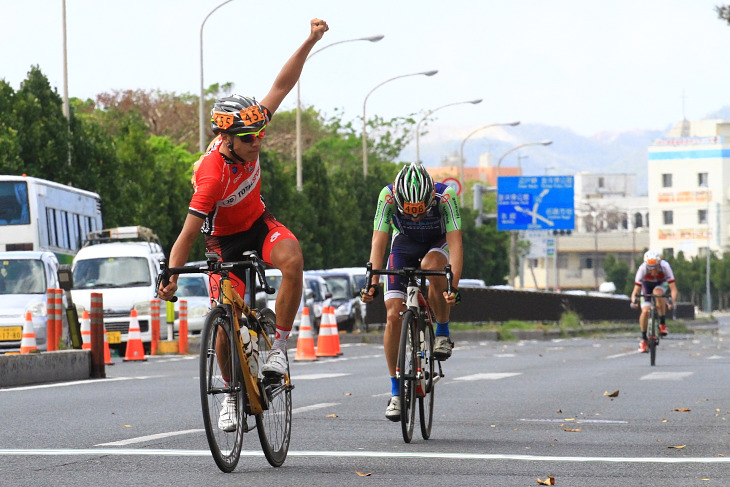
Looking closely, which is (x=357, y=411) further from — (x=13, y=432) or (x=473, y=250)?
(x=473, y=250)

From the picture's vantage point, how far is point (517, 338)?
43.9 metres

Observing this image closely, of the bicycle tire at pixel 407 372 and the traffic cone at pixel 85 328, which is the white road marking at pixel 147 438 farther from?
the traffic cone at pixel 85 328

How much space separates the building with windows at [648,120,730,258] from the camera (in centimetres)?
15488

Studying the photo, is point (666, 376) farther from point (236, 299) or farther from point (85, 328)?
point (236, 299)

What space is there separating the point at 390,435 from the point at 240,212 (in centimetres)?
268

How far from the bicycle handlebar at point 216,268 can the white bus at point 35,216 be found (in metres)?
24.6

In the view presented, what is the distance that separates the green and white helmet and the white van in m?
19.0

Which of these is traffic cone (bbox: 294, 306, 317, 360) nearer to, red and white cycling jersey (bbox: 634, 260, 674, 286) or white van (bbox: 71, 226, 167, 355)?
white van (bbox: 71, 226, 167, 355)

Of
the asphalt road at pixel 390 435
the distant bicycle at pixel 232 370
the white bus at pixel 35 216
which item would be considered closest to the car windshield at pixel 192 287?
the white bus at pixel 35 216

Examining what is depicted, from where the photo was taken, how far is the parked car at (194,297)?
31.8 metres

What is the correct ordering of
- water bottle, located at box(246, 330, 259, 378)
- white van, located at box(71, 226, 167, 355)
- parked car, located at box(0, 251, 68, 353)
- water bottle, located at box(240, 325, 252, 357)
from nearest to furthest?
water bottle, located at box(240, 325, 252, 357) → water bottle, located at box(246, 330, 259, 378) → parked car, located at box(0, 251, 68, 353) → white van, located at box(71, 226, 167, 355)

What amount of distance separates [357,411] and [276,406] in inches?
172

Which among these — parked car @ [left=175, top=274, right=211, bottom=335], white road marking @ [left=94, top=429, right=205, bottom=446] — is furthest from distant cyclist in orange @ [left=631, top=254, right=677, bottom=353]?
white road marking @ [left=94, top=429, right=205, bottom=446]

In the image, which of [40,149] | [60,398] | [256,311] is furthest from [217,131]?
[40,149]
